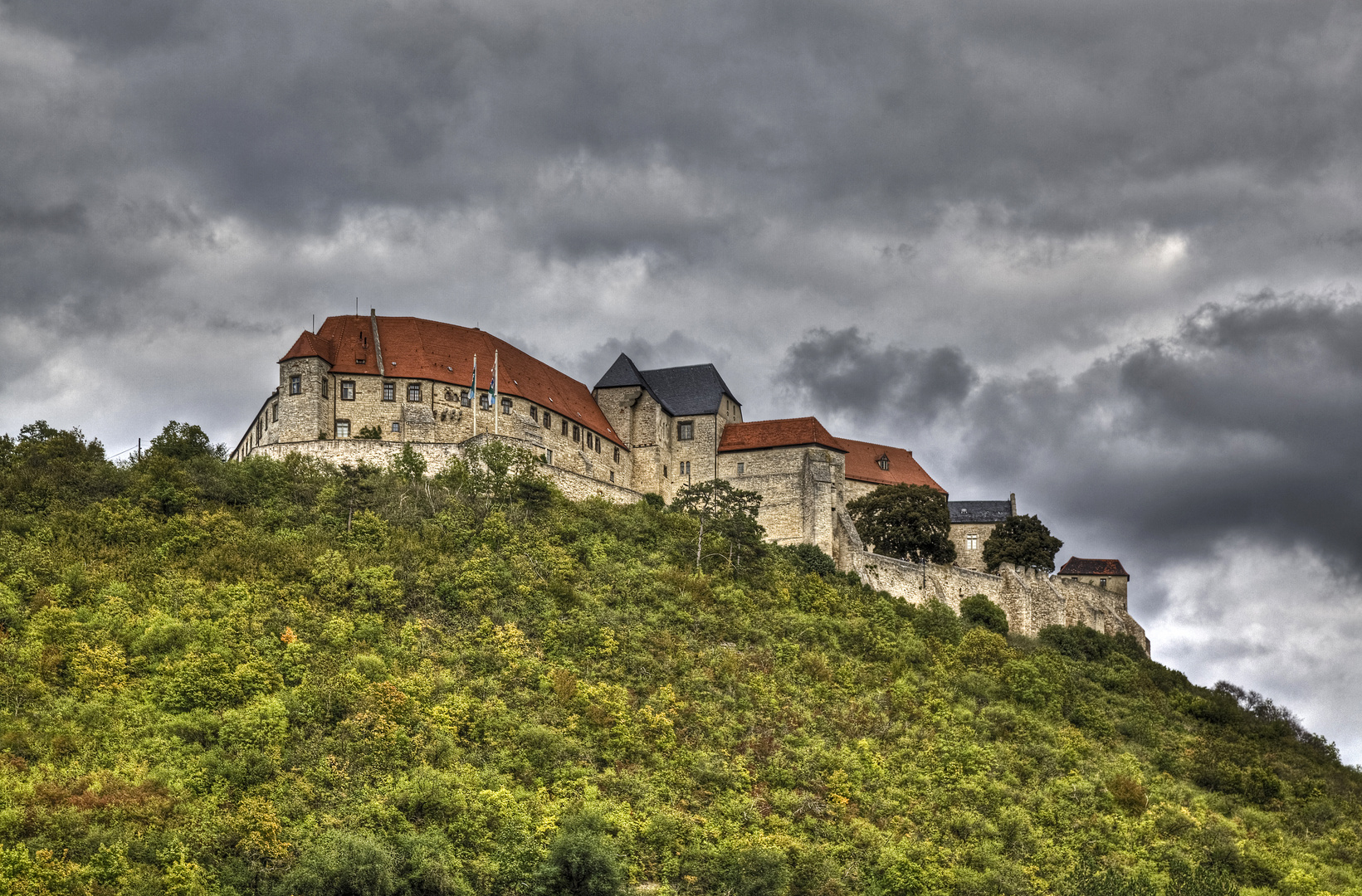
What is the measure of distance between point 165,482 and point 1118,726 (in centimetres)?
3854

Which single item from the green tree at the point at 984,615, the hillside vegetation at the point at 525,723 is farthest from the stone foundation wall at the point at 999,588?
the hillside vegetation at the point at 525,723

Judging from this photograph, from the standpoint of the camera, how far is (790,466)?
238 ft

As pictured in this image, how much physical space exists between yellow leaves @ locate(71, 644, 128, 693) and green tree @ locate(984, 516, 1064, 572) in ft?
153

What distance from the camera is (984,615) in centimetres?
6700

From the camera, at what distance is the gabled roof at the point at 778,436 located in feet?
241

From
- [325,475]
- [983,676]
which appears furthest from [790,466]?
[325,475]

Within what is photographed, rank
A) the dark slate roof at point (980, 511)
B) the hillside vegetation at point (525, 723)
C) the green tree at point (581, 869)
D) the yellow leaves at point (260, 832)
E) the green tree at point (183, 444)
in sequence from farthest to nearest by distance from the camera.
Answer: the dark slate roof at point (980, 511) → the green tree at point (183, 444) → the hillside vegetation at point (525, 723) → the green tree at point (581, 869) → the yellow leaves at point (260, 832)

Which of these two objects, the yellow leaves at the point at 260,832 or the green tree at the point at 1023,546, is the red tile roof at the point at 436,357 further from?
the yellow leaves at the point at 260,832

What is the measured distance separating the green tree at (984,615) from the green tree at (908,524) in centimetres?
378

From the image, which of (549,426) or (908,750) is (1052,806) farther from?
(549,426)

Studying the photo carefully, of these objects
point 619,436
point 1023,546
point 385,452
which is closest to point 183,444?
point 385,452

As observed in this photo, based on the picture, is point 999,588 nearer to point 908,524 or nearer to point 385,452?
point 908,524

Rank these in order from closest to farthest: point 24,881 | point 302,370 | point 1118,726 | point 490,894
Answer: point 24,881 → point 490,894 → point 1118,726 → point 302,370

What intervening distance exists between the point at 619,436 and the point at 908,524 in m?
16.5
